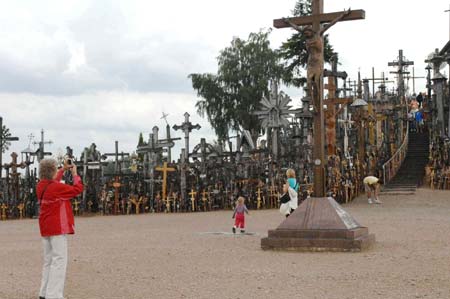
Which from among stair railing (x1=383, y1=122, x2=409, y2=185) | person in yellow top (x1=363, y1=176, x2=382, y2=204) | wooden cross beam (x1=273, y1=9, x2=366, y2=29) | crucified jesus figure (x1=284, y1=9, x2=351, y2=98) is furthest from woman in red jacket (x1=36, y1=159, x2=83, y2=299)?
stair railing (x1=383, y1=122, x2=409, y2=185)

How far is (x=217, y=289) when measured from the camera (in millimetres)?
8023

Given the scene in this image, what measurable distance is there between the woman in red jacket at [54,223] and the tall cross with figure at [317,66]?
6458mm

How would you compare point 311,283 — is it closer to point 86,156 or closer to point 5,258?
point 5,258

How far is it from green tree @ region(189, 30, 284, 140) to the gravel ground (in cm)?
3223

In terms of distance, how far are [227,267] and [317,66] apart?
505 centimetres

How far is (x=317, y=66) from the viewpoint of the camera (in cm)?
1327

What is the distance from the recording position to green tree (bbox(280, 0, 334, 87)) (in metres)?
39.3

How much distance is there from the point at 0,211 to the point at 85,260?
62.8 feet

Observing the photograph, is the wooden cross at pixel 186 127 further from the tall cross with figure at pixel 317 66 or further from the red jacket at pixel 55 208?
the red jacket at pixel 55 208

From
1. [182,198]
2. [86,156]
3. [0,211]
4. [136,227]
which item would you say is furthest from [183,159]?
[136,227]

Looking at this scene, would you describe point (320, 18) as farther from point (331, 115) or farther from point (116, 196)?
point (116, 196)

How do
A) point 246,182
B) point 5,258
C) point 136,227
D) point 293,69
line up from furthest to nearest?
point 293,69
point 246,182
point 136,227
point 5,258

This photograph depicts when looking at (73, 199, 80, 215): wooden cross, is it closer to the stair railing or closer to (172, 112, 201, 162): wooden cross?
(172, 112, 201, 162): wooden cross

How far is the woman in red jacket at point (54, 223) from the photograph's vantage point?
729 centimetres
